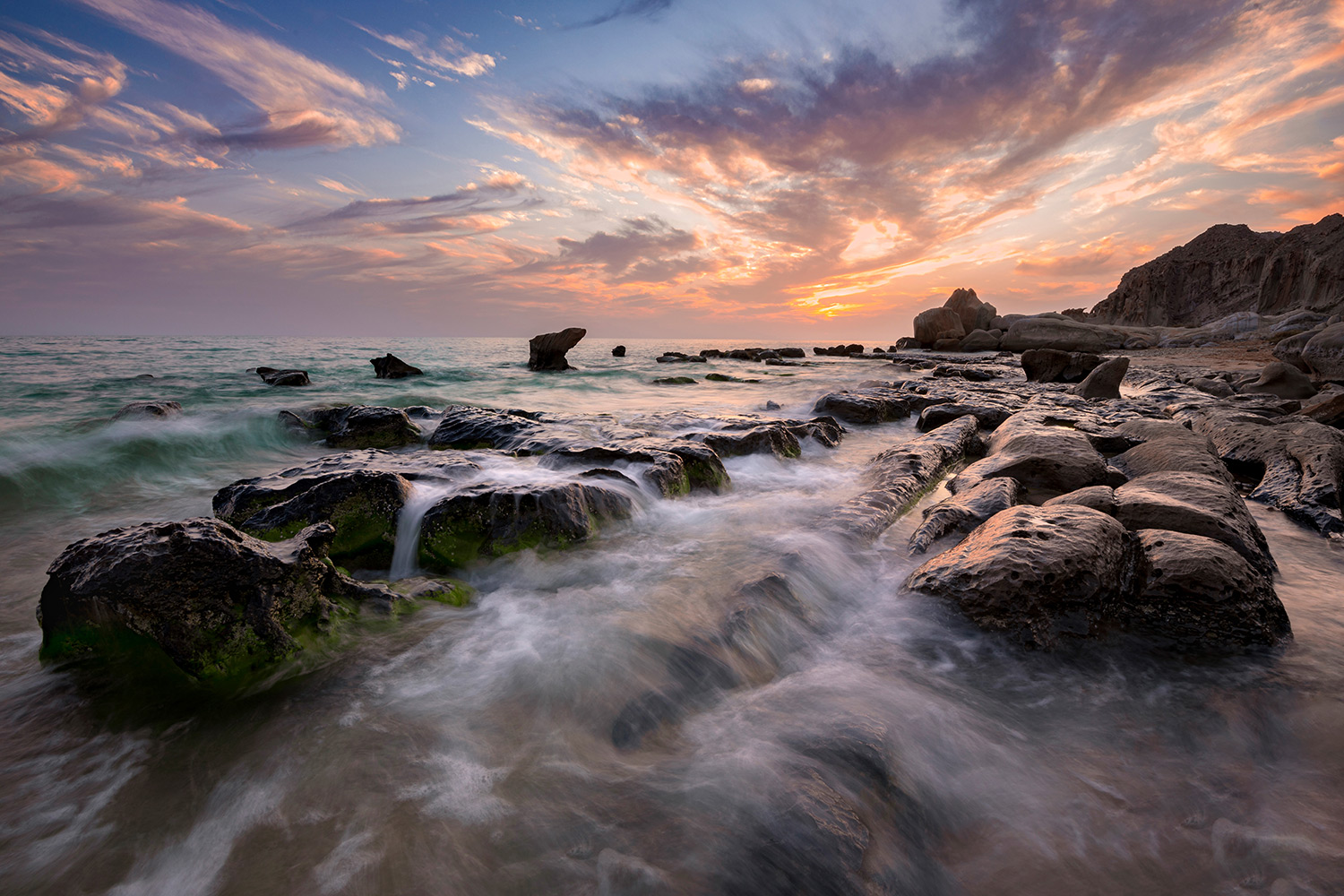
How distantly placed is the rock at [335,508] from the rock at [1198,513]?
5.46 meters

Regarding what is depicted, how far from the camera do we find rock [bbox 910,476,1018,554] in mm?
4312

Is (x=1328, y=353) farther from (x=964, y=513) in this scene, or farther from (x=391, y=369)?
(x=391, y=369)

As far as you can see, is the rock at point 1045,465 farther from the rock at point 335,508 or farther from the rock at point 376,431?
the rock at point 376,431

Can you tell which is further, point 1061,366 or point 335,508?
point 1061,366

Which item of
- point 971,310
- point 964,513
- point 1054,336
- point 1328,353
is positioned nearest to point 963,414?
point 964,513

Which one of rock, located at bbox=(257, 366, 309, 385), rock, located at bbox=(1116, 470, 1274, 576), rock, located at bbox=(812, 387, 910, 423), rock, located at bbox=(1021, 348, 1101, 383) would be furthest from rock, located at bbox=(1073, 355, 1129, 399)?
rock, located at bbox=(257, 366, 309, 385)

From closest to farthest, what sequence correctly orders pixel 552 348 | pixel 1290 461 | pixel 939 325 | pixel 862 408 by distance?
pixel 1290 461, pixel 862 408, pixel 552 348, pixel 939 325

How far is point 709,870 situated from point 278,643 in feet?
7.84

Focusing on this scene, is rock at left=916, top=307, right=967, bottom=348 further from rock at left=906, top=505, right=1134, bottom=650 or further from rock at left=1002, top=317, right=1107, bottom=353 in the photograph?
rock at left=906, top=505, right=1134, bottom=650

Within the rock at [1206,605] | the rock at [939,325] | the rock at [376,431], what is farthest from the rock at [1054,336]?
the rock at [376,431]

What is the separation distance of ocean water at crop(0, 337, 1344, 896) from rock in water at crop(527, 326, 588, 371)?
926 inches

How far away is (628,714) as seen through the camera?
260cm

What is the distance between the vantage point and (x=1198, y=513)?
349cm

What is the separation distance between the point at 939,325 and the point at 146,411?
47.8 metres
